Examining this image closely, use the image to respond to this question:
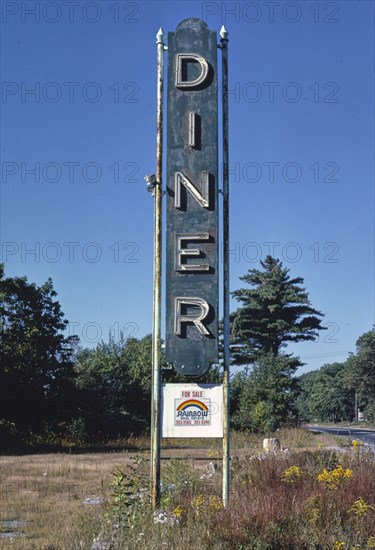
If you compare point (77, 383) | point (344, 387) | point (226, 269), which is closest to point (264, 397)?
point (77, 383)

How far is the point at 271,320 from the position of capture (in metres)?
58.0

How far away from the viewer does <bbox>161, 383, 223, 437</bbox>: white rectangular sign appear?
34.2 ft

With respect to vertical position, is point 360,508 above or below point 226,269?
below

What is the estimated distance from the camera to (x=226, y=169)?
11141mm

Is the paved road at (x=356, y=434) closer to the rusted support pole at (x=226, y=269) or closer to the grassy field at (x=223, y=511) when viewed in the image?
the grassy field at (x=223, y=511)

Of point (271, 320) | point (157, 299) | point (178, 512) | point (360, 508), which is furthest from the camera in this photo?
point (271, 320)

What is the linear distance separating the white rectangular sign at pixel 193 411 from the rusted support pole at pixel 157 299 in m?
0.16

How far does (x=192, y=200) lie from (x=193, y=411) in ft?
10.4

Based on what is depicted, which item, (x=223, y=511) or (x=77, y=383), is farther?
(x=77, y=383)

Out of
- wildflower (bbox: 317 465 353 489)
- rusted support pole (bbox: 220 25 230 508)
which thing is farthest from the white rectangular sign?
wildflower (bbox: 317 465 353 489)

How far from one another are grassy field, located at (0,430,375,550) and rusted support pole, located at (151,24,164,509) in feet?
1.20

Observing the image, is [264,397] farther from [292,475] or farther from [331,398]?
[331,398]

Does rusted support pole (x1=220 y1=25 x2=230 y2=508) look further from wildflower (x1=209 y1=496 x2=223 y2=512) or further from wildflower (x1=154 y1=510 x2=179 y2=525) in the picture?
wildflower (x1=154 y1=510 x2=179 y2=525)


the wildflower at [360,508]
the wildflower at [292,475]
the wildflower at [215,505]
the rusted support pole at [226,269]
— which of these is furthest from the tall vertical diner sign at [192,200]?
the wildflower at [360,508]
